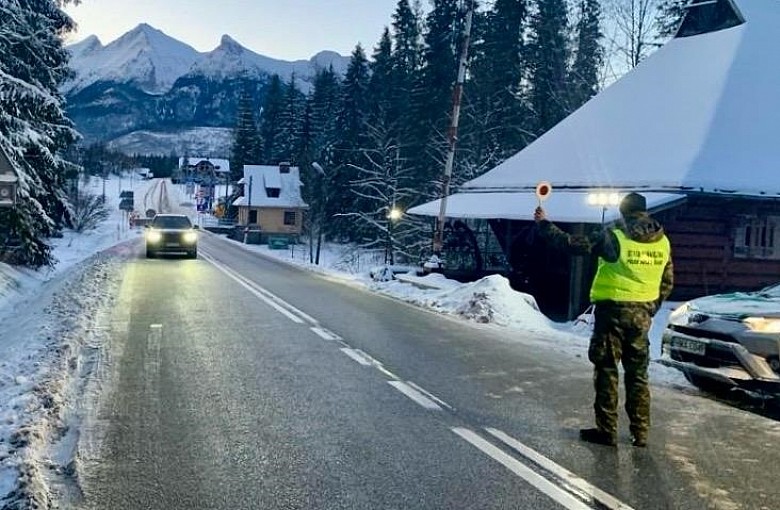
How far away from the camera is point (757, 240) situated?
17.7m

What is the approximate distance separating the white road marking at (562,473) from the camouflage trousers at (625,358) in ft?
2.40

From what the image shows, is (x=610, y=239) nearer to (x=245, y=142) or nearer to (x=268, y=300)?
(x=268, y=300)

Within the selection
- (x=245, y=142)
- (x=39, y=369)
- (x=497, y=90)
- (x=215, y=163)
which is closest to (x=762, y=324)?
(x=39, y=369)

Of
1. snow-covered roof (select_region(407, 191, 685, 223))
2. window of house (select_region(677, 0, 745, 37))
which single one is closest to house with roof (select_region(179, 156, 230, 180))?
snow-covered roof (select_region(407, 191, 685, 223))

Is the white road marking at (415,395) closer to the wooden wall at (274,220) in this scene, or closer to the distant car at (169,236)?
the distant car at (169,236)

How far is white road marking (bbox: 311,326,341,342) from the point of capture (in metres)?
10.3

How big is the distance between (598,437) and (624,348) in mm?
742

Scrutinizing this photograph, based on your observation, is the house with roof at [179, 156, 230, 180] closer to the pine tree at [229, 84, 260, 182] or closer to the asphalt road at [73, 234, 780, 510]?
the pine tree at [229, 84, 260, 182]

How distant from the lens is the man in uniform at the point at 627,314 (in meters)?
5.61

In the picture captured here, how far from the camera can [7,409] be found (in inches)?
224

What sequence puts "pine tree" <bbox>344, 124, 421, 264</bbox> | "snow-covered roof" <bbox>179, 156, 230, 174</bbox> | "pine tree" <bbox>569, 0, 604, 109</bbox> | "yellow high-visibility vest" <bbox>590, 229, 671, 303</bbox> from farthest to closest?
"snow-covered roof" <bbox>179, 156, 230, 174</bbox> → "pine tree" <bbox>344, 124, 421, 264</bbox> → "pine tree" <bbox>569, 0, 604, 109</bbox> → "yellow high-visibility vest" <bbox>590, 229, 671, 303</bbox>

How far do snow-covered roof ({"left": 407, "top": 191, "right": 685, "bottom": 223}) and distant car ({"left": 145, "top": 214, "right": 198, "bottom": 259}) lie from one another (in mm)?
10006

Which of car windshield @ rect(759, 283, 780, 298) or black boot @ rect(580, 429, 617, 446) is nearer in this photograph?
black boot @ rect(580, 429, 617, 446)

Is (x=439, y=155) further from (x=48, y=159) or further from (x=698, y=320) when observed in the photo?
(x=698, y=320)
